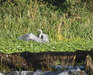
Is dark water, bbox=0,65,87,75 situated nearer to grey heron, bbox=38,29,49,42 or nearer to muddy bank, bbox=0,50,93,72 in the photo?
muddy bank, bbox=0,50,93,72

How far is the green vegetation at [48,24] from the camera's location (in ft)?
38.1

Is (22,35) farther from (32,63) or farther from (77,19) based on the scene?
(32,63)

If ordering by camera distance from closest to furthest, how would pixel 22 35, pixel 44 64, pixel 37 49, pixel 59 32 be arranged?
pixel 44 64 < pixel 37 49 < pixel 22 35 < pixel 59 32

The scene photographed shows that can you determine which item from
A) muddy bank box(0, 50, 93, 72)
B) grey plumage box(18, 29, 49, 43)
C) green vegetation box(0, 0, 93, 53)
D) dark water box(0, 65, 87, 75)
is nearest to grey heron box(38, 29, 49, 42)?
grey plumage box(18, 29, 49, 43)

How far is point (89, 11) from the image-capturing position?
16984 mm

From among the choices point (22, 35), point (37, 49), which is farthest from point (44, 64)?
point (22, 35)

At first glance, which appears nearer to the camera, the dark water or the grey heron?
the dark water

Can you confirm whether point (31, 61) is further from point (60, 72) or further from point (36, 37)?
point (36, 37)

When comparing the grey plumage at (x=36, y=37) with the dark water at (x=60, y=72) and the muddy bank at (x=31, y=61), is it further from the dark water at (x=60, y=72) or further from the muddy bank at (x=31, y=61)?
the dark water at (x=60, y=72)

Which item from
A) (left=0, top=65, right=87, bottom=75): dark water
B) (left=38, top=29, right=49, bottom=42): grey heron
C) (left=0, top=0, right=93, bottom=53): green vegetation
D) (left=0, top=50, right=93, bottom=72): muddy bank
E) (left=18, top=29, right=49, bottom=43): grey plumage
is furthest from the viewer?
(left=38, top=29, right=49, bottom=42): grey heron

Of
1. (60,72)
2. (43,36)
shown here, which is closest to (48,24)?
(43,36)

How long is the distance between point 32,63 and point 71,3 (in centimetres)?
1077

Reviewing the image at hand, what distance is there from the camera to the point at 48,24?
1417 cm

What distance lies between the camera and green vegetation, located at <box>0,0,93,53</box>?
11602 mm
